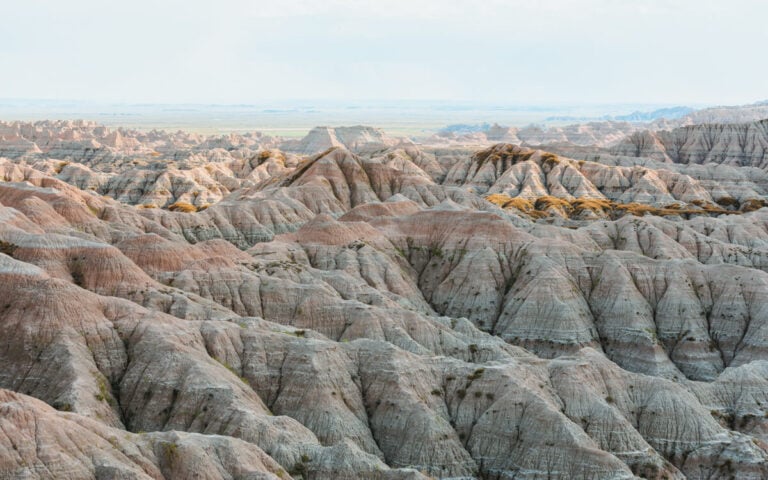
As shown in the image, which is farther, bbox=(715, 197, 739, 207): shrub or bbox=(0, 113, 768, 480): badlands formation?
bbox=(715, 197, 739, 207): shrub

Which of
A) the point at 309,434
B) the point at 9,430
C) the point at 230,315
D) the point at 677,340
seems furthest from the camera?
the point at 677,340

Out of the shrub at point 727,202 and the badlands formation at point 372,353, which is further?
the shrub at point 727,202

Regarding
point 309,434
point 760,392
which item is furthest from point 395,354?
point 760,392

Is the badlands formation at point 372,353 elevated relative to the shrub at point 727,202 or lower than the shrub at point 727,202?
elevated

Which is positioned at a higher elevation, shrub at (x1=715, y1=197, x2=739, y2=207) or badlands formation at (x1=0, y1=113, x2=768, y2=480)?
badlands formation at (x1=0, y1=113, x2=768, y2=480)

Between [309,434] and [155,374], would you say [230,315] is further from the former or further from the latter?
[309,434]

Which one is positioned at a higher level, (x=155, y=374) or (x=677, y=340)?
(x=155, y=374)

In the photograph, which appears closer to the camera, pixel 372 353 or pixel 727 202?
pixel 372 353

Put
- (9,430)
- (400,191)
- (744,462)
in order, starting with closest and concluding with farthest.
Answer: (9,430), (744,462), (400,191)
